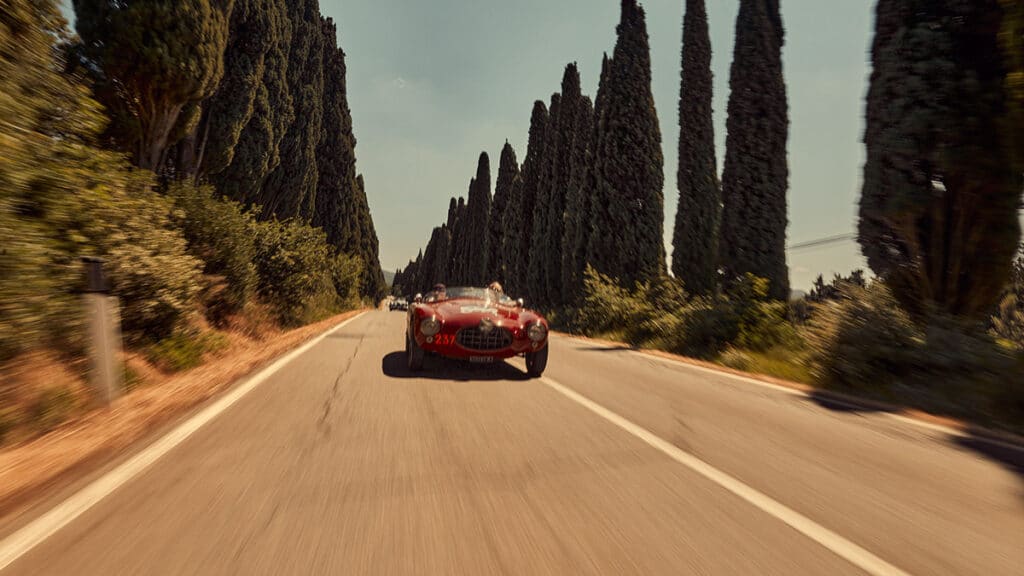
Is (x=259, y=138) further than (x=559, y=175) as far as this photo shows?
No

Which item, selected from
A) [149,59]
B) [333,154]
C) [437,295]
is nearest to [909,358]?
[437,295]

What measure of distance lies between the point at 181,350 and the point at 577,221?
18154 mm

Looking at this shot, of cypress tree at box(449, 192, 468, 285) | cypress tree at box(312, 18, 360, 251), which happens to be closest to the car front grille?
cypress tree at box(312, 18, 360, 251)

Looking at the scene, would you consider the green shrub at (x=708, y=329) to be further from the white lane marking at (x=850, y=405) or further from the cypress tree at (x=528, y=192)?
the cypress tree at (x=528, y=192)

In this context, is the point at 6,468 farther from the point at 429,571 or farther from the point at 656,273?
the point at 656,273

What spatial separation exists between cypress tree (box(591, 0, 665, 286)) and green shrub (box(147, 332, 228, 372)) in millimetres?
15078

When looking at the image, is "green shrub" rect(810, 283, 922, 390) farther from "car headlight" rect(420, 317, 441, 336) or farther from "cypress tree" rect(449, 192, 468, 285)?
"cypress tree" rect(449, 192, 468, 285)

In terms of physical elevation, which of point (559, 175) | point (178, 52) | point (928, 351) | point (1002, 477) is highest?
point (559, 175)

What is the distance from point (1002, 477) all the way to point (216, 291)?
11.6 m

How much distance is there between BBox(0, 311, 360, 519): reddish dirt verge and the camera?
2.70 m

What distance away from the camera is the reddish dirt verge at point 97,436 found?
270cm

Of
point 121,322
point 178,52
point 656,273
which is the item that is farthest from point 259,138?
point 656,273

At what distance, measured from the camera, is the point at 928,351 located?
5.79 metres

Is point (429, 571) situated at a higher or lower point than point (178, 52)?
lower
